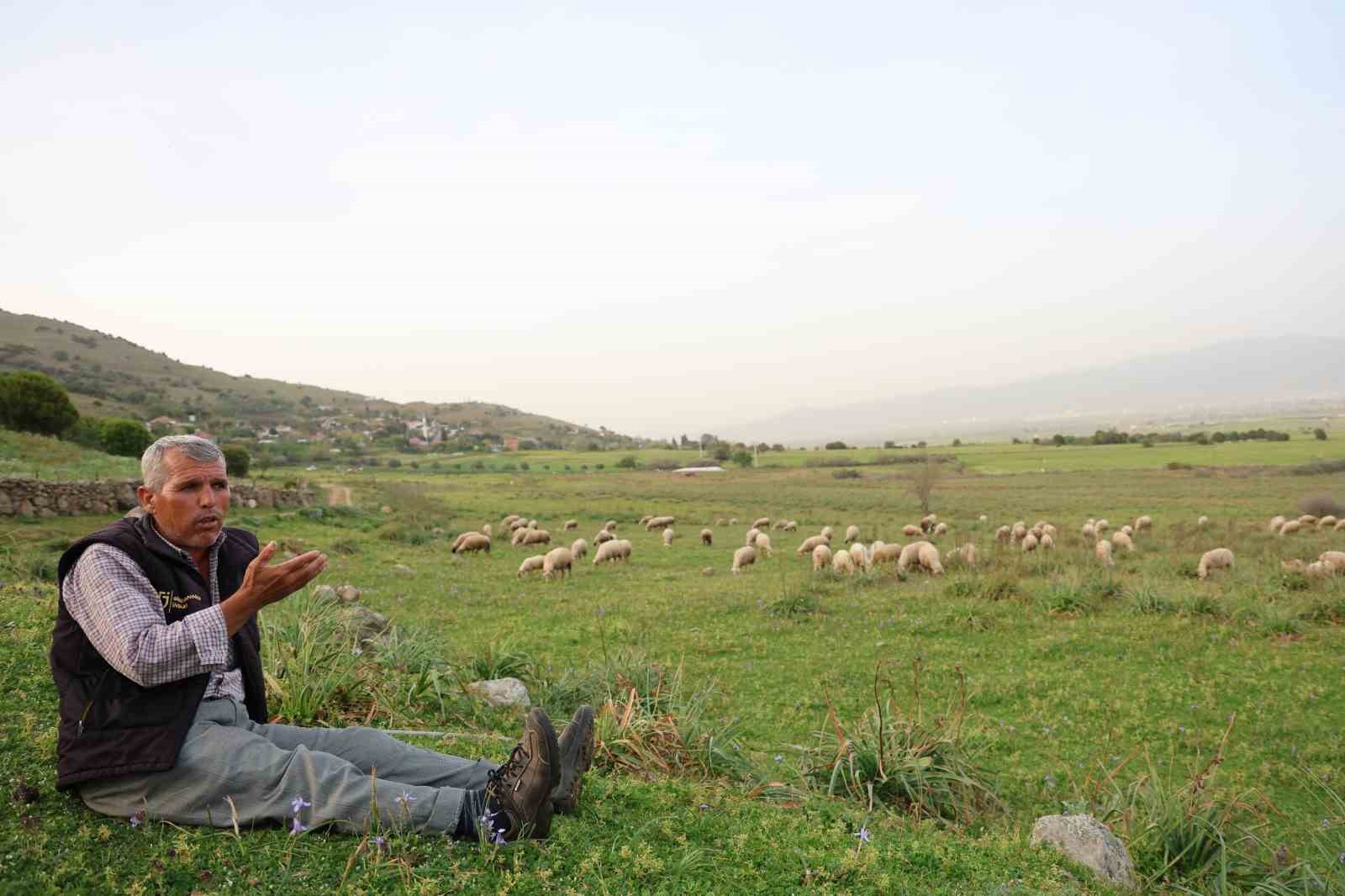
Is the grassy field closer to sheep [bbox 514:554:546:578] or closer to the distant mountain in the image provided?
sheep [bbox 514:554:546:578]

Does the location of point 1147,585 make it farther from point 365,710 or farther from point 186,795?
point 186,795

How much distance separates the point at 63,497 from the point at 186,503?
16.6 meters

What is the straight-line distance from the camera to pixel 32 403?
2819cm

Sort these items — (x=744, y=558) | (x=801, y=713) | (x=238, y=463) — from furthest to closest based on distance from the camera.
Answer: (x=238, y=463) < (x=744, y=558) < (x=801, y=713)

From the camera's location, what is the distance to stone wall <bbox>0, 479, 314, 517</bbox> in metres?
14.8

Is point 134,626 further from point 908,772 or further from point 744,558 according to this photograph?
point 744,558

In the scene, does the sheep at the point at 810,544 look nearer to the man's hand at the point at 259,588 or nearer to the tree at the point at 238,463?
the man's hand at the point at 259,588

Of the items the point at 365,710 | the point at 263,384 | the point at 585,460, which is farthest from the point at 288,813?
the point at 263,384

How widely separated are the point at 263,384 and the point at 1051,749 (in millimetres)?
122197

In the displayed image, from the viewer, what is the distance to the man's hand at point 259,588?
319 cm

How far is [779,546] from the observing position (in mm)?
23188

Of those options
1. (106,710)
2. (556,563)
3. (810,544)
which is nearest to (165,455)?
(106,710)

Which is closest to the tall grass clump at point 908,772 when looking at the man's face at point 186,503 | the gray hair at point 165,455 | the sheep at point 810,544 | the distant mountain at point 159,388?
the man's face at point 186,503

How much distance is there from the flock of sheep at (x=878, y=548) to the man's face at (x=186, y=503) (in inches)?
534
